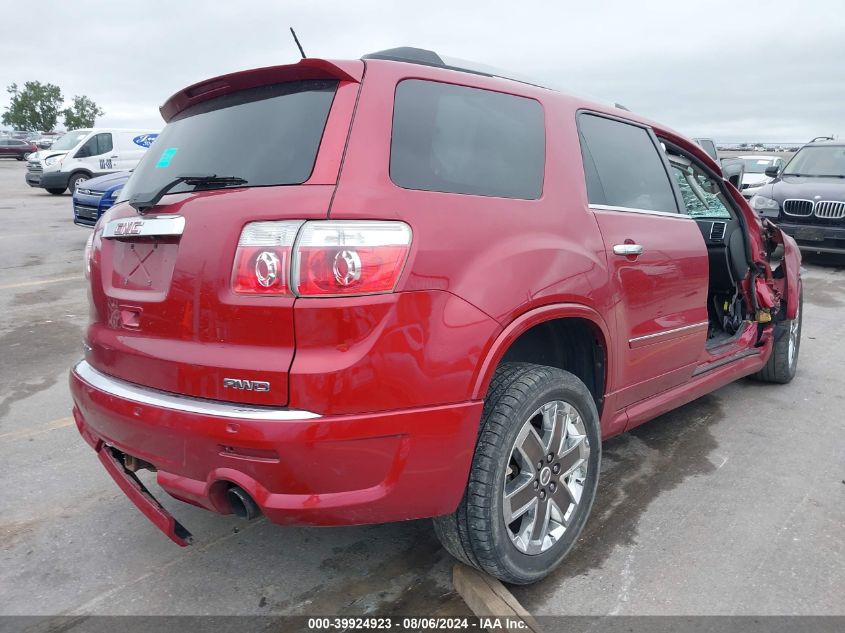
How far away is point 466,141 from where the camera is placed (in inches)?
96.7

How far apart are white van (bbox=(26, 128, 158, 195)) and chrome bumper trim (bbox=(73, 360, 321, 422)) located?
1939 cm

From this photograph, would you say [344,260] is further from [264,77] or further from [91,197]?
[91,197]

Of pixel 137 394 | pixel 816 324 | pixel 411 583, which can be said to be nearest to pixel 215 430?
pixel 137 394

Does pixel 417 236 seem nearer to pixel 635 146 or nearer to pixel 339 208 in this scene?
pixel 339 208

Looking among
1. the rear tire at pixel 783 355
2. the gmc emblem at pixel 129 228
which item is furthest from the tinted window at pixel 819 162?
the gmc emblem at pixel 129 228

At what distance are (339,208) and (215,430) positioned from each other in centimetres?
75

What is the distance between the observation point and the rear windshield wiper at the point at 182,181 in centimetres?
227

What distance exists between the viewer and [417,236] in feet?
6.86

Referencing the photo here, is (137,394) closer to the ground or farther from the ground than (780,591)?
farther from the ground

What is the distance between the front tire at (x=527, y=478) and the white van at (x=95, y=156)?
1991 cm

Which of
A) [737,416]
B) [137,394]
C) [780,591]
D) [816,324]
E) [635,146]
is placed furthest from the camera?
[816,324]

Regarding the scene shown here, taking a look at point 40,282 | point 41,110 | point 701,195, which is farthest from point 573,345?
point 41,110

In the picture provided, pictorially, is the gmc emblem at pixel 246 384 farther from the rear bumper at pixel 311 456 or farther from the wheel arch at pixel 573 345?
the wheel arch at pixel 573 345

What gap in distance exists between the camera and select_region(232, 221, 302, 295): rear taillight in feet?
6.63
